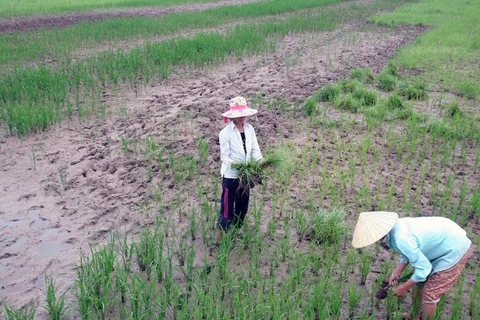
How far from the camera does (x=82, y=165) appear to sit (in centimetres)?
522

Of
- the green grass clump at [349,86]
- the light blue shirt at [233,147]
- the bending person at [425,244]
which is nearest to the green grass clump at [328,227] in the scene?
the light blue shirt at [233,147]

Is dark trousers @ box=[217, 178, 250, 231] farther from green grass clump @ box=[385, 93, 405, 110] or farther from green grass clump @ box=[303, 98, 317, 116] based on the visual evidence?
green grass clump @ box=[385, 93, 405, 110]

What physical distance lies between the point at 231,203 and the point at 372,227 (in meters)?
1.24

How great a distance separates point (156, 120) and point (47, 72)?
263cm

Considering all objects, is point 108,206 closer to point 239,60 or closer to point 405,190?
point 405,190

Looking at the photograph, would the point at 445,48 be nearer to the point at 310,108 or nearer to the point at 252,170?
the point at 310,108

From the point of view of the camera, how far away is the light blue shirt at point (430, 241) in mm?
2689

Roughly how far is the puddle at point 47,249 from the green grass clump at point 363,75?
18.6 ft

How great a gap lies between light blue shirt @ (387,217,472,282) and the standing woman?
1225 mm

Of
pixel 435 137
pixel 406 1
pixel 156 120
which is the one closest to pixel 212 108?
pixel 156 120

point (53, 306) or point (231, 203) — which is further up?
point (231, 203)

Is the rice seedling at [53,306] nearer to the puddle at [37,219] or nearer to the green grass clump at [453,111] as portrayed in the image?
the puddle at [37,219]

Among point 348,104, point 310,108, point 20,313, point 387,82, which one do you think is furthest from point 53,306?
point 387,82

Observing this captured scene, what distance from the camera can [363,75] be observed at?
801 cm
